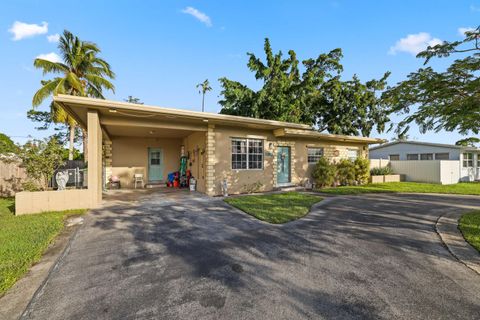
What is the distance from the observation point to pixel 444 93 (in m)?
5.50

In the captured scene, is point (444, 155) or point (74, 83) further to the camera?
point (444, 155)

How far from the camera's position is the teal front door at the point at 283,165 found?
1133cm

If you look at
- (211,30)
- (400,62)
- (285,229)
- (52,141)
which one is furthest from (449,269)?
(211,30)

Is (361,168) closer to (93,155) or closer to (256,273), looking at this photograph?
(256,273)

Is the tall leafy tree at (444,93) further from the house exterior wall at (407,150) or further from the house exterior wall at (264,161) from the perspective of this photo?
the house exterior wall at (407,150)

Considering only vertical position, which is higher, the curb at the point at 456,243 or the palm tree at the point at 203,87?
the palm tree at the point at 203,87

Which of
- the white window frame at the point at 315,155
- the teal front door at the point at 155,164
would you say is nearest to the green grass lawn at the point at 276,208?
the white window frame at the point at 315,155

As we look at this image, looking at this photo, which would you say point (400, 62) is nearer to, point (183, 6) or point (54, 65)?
point (183, 6)

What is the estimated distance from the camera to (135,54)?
1088cm

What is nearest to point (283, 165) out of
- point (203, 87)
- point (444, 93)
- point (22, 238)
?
point (444, 93)

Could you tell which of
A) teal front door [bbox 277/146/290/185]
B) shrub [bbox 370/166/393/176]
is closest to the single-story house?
teal front door [bbox 277/146/290/185]

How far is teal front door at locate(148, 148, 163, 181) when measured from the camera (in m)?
12.1

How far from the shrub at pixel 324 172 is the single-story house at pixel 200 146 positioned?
0.52m

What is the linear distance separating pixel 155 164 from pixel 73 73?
8934 millimetres
